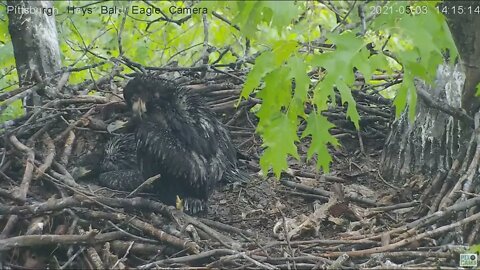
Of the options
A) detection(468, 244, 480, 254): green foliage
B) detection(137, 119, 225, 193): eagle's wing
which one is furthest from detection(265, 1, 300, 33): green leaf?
detection(137, 119, 225, 193): eagle's wing

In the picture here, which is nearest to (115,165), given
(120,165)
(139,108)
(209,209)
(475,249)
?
(120,165)

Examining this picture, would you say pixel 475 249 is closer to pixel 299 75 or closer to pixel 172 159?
pixel 299 75

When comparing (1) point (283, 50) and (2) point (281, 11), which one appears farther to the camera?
(1) point (283, 50)

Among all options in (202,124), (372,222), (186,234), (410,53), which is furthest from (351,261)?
(202,124)

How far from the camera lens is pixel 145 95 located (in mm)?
4992

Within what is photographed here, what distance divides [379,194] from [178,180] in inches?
54.4

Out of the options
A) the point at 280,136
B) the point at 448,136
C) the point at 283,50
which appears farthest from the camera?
the point at 448,136

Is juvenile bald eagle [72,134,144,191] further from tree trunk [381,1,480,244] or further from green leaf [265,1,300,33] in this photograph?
green leaf [265,1,300,33]

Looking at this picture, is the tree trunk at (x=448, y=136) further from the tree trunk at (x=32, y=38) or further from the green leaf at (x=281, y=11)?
the tree trunk at (x=32, y=38)

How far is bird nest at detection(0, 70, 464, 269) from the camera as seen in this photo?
12.6 ft

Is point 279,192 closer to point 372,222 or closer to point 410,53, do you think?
point 372,222

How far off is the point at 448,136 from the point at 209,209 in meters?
1.66

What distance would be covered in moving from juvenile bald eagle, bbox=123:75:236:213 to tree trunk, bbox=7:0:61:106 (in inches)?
44.8

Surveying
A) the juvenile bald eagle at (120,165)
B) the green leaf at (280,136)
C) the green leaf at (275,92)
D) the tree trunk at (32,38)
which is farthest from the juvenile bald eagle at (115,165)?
the green leaf at (275,92)
